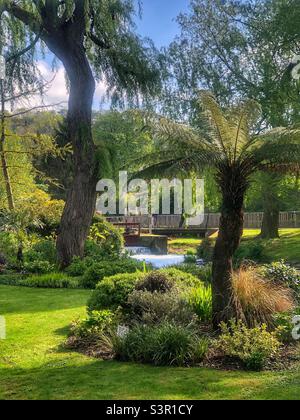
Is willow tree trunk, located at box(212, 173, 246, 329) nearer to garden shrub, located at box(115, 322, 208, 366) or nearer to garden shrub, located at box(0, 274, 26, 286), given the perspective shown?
garden shrub, located at box(115, 322, 208, 366)

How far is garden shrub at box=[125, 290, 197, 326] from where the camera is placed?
21.3 ft

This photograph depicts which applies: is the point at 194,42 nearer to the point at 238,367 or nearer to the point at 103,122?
the point at 103,122

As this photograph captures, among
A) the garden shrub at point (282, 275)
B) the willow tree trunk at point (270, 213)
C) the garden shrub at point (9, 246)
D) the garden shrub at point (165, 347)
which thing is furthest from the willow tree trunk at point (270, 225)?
the garden shrub at point (165, 347)

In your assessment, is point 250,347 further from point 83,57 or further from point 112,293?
point 83,57

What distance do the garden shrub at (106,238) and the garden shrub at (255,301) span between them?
9.58 meters

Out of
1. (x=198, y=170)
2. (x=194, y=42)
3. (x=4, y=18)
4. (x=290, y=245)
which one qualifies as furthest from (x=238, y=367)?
(x=194, y=42)

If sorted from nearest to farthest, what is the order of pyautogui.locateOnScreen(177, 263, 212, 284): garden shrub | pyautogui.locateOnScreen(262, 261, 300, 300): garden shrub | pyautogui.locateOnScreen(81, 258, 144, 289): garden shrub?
pyautogui.locateOnScreen(262, 261, 300, 300): garden shrub < pyautogui.locateOnScreen(177, 263, 212, 284): garden shrub < pyautogui.locateOnScreen(81, 258, 144, 289): garden shrub

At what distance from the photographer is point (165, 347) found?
5594mm

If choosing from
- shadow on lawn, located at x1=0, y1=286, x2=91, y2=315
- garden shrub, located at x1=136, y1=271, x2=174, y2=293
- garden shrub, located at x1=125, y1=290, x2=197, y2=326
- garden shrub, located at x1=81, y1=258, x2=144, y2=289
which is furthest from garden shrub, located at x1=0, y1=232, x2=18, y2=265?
garden shrub, located at x1=125, y1=290, x2=197, y2=326

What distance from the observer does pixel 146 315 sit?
6.50 m

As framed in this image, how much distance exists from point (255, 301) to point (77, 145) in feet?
31.3

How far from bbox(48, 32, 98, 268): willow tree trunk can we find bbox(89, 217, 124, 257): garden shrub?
1.60m

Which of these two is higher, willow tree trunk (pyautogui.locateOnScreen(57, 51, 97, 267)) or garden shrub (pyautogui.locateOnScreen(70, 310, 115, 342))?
willow tree trunk (pyautogui.locateOnScreen(57, 51, 97, 267))

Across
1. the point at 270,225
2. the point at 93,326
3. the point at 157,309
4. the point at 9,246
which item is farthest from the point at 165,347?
the point at 270,225
